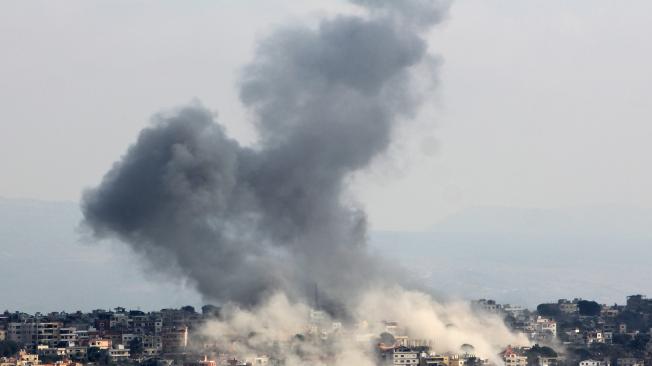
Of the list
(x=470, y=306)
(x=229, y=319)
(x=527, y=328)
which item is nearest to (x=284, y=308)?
(x=229, y=319)

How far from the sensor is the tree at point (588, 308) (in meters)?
111

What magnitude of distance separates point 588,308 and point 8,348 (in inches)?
1560

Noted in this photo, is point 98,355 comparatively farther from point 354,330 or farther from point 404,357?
point 404,357

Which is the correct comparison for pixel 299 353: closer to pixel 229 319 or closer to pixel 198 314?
pixel 229 319

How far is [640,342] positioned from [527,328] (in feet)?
19.5

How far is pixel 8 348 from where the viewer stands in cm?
8506

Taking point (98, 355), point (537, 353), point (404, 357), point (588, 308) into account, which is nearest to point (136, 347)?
point (98, 355)

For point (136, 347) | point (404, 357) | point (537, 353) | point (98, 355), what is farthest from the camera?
point (136, 347)

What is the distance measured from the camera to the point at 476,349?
8094cm

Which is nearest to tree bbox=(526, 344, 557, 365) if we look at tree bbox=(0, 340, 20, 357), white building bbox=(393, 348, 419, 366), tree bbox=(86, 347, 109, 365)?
white building bbox=(393, 348, 419, 366)

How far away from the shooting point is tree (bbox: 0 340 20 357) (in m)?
83.1

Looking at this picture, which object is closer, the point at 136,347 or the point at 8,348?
the point at 8,348

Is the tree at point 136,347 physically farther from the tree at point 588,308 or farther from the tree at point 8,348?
the tree at point 588,308

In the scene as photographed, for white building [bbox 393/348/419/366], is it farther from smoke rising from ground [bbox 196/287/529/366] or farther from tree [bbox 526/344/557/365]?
tree [bbox 526/344/557/365]
